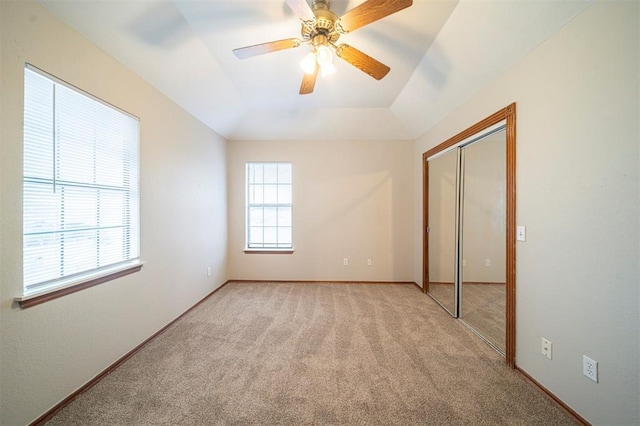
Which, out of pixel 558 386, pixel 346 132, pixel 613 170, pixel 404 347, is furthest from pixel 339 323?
pixel 346 132

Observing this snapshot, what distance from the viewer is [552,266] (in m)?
1.58

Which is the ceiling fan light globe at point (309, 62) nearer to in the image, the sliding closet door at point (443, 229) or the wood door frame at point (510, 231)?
the wood door frame at point (510, 231)

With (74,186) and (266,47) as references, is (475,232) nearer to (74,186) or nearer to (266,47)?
(266,47)

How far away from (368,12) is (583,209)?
1.73 meters

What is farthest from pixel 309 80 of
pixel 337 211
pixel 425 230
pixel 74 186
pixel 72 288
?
pixel 425 230

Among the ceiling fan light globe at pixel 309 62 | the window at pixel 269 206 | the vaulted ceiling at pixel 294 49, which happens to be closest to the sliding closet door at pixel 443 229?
the vaulted ceiling at pixel 294 49

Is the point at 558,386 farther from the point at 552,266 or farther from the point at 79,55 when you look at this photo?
the point at 79,55

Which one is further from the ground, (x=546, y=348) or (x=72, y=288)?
(x=72, y=288)

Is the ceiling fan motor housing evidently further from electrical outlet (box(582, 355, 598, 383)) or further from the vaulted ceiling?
electrical outlet (box(582, 355, 598, 383))

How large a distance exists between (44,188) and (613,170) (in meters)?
3.28

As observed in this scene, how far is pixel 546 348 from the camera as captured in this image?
1633 mm

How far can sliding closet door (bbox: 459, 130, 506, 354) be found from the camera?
7.20 feet

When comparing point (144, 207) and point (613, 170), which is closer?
point (613, 170)

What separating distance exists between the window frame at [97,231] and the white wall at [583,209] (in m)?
3.23
